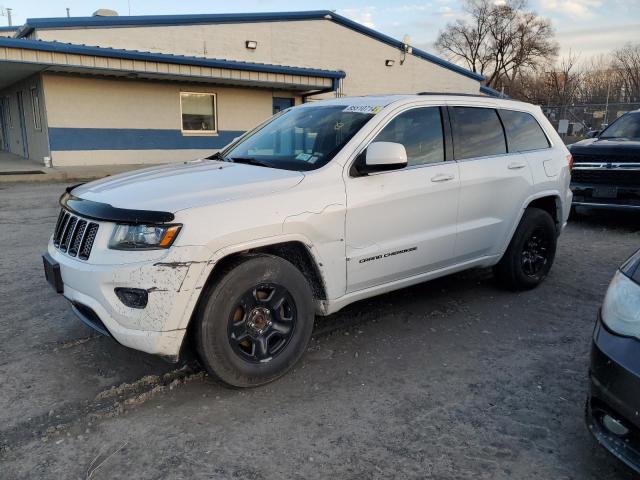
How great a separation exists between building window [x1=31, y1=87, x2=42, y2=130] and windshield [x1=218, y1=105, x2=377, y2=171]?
15.2 meters

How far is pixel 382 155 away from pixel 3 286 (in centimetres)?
403

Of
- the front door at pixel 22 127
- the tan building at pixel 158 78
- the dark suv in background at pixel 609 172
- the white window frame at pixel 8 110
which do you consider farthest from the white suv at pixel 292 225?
the white window frame at pixel 8 110

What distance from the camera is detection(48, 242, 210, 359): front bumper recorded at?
2756 mm

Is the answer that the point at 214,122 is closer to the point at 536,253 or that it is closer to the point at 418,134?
the point at 536,253

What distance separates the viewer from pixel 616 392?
2184mm

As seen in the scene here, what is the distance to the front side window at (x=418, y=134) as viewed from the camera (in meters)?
3.88

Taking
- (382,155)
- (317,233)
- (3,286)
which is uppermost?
(382,155)

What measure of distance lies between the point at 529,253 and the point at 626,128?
4986 millimetres

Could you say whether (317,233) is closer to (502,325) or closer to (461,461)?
(461,461)

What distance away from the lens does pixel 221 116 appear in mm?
19203

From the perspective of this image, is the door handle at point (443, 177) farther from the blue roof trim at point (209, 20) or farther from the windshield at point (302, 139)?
the blue roof trim at point (209, 20)

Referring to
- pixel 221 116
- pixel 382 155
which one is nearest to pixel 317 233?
pixel 382 155

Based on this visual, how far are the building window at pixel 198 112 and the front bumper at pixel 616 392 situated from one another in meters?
18.0

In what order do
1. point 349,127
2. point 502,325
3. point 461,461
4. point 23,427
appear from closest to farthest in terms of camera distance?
point 461,461 → point 23,427 → point 349,127 → point 502,325
